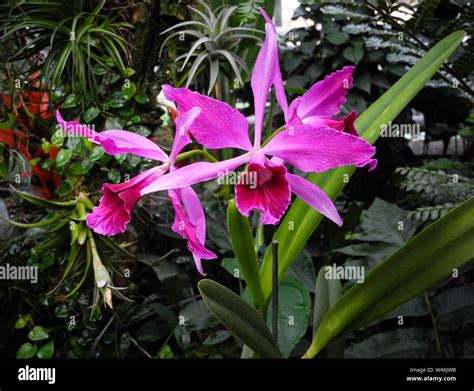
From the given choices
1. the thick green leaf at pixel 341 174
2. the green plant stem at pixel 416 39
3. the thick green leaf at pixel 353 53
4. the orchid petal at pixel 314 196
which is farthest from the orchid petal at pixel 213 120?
the thick green leaf at pixel 353 53

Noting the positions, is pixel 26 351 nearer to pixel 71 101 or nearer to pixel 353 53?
pixel 71 101

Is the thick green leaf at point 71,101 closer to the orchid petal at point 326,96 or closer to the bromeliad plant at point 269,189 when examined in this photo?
the bromeliad plant at point 269,189

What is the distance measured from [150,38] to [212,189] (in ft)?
1.18

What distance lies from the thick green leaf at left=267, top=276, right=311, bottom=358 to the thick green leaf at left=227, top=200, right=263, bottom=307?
0.42 feet

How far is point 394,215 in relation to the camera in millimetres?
1117

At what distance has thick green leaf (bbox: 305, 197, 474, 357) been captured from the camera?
29.7 inches

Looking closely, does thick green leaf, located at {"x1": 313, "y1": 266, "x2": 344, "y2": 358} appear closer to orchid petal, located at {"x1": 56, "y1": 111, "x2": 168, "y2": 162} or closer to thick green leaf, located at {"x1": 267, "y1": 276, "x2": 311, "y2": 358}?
thick green leaf, located at {"x1": 267, "y1": 276, "x2": 311, "y2": 358}

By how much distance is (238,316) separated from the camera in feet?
2.54

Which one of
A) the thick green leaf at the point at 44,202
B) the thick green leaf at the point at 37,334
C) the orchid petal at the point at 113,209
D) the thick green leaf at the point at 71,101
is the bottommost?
the thick green leaf at the point at 37,334

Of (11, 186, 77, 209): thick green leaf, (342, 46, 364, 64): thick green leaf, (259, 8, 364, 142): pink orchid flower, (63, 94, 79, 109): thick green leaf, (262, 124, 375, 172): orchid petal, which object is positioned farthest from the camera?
(342, 46, 364, 64): thick green leaf

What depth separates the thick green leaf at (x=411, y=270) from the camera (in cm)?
76

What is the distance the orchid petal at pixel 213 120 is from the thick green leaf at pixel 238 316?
0.20 metres

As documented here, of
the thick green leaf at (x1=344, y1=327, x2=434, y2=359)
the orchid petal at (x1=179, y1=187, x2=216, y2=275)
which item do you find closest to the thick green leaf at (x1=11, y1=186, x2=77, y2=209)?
the orchid petal at (x1=179, y1=187, x2=216, y2=275)

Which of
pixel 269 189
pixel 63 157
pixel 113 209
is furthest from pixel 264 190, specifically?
pixel 63 157
